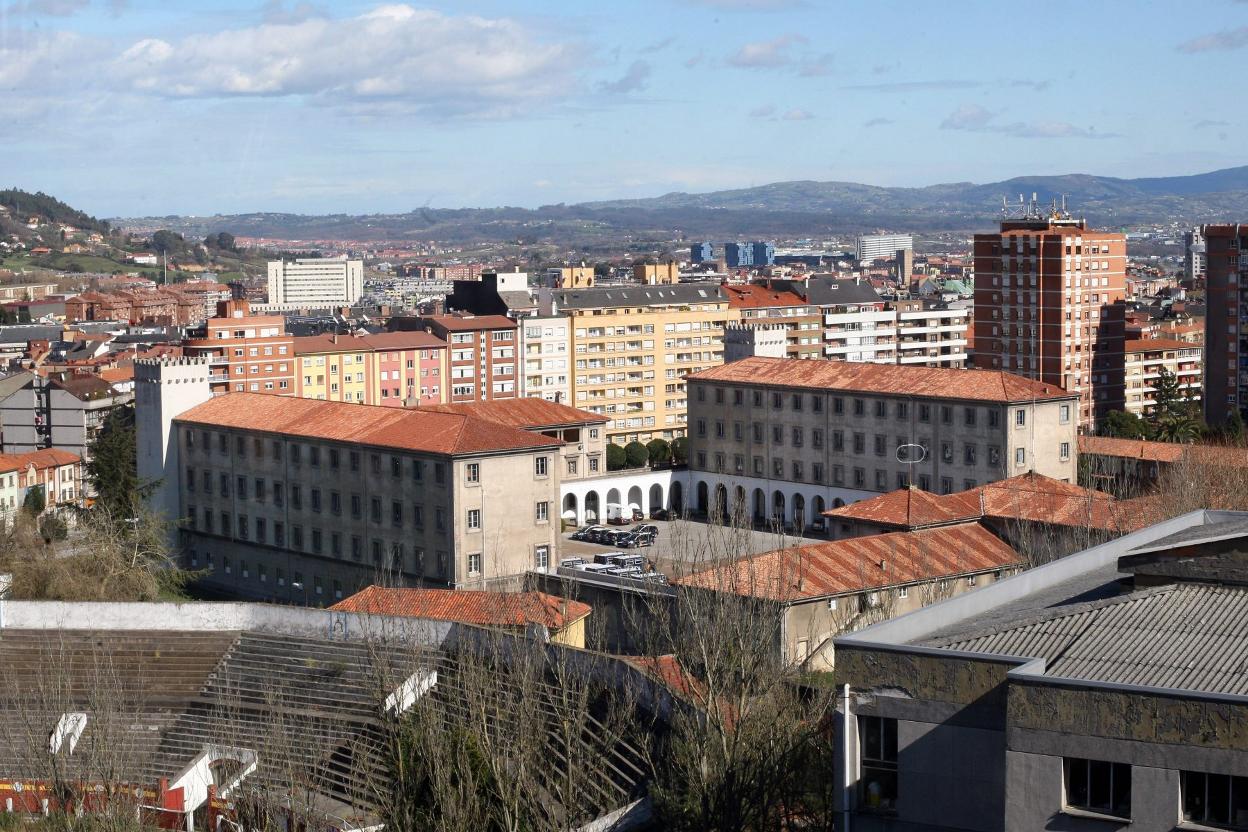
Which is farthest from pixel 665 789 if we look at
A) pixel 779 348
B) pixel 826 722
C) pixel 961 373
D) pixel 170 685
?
pixel 779 348

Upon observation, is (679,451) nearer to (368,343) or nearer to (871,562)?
(368,343)

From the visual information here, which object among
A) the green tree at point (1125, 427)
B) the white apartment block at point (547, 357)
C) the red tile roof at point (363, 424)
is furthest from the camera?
the white apartment block at point (547, 357)

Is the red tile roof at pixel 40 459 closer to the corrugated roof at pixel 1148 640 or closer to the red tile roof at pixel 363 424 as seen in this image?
the red tile roof at pixel 363 424

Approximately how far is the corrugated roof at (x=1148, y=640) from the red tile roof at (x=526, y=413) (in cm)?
4165

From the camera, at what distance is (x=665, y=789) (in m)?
21.8

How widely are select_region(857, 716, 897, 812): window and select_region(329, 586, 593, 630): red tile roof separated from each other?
1626cm

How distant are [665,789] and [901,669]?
6.18 m

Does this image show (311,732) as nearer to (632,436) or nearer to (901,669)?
(901,669)

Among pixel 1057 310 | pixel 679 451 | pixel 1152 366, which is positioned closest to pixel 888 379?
pixel 679 451

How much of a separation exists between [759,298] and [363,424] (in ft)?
142

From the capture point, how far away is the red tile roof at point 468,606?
33750 millimetres

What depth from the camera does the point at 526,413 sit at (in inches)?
2406

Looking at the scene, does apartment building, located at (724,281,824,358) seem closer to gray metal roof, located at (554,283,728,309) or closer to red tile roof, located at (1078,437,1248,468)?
gray metal roof, located at (554,283,728,309)

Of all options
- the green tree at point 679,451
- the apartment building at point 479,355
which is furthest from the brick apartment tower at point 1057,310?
the apartment building at point 479,355
